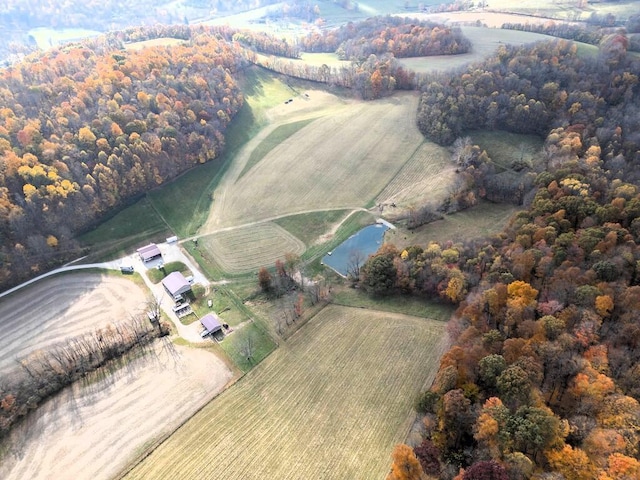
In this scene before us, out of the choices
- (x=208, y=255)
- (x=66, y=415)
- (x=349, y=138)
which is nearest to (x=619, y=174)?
(x=349, y=138)

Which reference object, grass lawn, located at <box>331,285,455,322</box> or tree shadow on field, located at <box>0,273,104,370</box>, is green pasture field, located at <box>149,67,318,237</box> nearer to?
tree shadow on field, located at <box>0,273,104,370</box>

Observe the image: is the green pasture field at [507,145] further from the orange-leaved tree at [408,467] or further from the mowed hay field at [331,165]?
the orange-leaved tree at [408,467]

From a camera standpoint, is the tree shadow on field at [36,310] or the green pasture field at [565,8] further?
the green pasture field at [565,8]

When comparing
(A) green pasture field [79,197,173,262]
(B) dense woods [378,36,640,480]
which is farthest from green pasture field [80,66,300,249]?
(B) dense woods [378,36,640,480]

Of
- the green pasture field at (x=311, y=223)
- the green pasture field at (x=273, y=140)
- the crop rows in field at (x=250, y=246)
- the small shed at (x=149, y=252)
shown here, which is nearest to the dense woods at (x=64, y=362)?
the small shed at (x=149, y=252)

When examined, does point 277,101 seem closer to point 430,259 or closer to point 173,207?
point 173,207

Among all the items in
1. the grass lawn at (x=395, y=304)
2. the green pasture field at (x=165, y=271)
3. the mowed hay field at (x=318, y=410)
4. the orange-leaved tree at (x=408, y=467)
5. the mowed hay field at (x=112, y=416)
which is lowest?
the grass lawn at (x=395, y=304)
